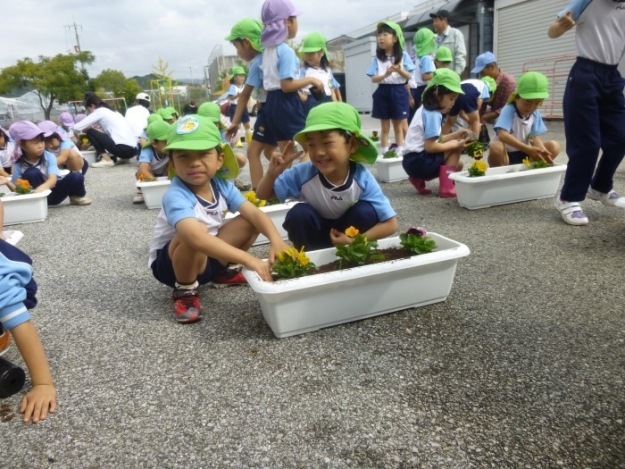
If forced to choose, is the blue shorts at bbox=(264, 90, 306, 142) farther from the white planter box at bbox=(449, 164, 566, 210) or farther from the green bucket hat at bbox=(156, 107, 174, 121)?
the green bucket hat at bbox=(156, 107, 174, 121)

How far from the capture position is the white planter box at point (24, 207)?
14.1 feet

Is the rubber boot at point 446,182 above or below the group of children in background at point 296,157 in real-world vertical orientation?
below

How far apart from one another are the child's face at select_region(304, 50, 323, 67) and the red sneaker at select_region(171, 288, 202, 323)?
352cm

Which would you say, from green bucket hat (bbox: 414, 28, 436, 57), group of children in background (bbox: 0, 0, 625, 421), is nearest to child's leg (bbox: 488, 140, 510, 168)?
group of children in background (bbox: 0, 0, 625, 421)

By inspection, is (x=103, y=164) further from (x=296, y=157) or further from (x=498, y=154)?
(x=296, y=157)

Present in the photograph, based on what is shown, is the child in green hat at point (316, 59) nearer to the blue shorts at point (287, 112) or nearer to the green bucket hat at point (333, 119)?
the blue shorts at point (287, 112)

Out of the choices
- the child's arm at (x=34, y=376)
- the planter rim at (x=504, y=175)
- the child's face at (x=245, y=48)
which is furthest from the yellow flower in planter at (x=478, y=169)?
the child's arm at (x=34, y=376)

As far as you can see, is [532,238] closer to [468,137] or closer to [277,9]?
[468,137]

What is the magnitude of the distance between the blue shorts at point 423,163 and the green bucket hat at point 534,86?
31.8 inches

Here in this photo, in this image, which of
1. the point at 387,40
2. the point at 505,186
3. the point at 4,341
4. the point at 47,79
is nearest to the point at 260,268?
the point at 4,341

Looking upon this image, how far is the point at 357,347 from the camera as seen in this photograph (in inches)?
73.1

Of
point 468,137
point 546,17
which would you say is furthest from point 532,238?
point 546,17

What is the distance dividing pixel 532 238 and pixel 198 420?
95.3 inches

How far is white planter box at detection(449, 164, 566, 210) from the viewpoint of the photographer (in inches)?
145
